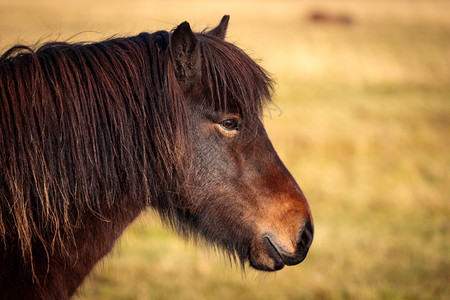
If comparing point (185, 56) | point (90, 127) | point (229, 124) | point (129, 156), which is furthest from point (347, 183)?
point (90, 127)

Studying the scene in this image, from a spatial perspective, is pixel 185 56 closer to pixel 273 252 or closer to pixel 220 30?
pixel 220 30

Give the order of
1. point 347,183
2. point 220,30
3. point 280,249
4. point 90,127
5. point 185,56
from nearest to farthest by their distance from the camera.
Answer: point 90,127 → point 185,56 → point 280,249 → point 220,30 → point 347,183

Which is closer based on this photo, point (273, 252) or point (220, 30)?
point (273, 252)

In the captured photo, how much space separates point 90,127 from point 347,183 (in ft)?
24.0

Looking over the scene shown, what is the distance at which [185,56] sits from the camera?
8.00 feet

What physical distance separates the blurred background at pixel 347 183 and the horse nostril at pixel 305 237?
0.80 metres

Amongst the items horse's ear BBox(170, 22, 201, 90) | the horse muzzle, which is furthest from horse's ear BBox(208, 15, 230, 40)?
the horse muzzle

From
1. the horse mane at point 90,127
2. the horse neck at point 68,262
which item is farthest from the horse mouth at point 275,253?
the horse neck at point 68,262

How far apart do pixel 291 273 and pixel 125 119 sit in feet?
13.7

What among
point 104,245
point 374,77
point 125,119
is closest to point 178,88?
point 125,119

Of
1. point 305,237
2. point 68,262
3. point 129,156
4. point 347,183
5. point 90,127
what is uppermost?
point 90,127

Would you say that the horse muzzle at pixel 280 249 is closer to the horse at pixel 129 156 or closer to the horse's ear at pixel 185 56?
the horse at pixel 129 156

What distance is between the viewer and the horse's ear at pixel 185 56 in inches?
93.4

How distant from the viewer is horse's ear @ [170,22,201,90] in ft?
7.78
